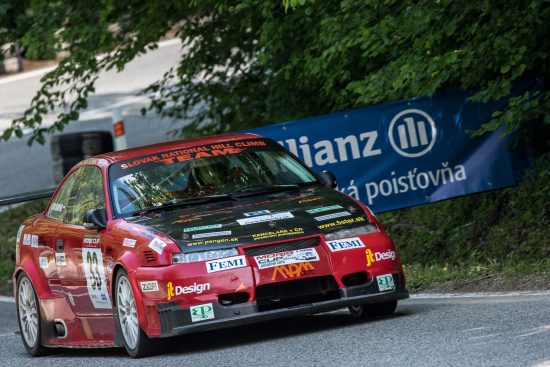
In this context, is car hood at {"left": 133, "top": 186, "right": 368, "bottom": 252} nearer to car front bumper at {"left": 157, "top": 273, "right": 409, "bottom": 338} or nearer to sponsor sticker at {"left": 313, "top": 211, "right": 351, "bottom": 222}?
sponsor sticker at {"left": 313, "top": 211, "right": 351, "bottom": 222}

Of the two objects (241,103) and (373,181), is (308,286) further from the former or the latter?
(241,103)

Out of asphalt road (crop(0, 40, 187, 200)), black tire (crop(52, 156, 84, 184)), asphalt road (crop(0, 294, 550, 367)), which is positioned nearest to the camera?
asphalt road (crop(0, 294, 550, 367))

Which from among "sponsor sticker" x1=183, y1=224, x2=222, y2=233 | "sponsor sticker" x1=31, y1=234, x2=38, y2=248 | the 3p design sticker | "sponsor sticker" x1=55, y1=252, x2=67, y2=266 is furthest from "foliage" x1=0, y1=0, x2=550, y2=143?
"sponsor sticker" x1=183, y1=224, x2=222, y2=233

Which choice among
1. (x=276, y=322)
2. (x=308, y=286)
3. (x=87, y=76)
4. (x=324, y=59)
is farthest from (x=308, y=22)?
(x=308, y=286)

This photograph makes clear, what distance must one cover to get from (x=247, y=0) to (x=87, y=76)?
12.1 feet

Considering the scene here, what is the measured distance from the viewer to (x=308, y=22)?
49.8ft

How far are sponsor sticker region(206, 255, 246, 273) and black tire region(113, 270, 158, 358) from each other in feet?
2.03

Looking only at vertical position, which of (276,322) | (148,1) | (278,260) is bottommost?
(276,322)

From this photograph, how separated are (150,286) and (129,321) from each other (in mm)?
469

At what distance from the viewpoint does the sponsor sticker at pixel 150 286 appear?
8.77m

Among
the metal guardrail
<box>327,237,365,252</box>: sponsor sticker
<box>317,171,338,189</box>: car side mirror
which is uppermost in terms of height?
the metal guardrail

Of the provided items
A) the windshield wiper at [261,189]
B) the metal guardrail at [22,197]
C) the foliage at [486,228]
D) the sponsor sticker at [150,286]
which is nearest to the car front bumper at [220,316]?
the sponsor sticker at [150,286]

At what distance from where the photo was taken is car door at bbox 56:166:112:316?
9680 mm

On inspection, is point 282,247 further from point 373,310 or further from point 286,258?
point 373,310
